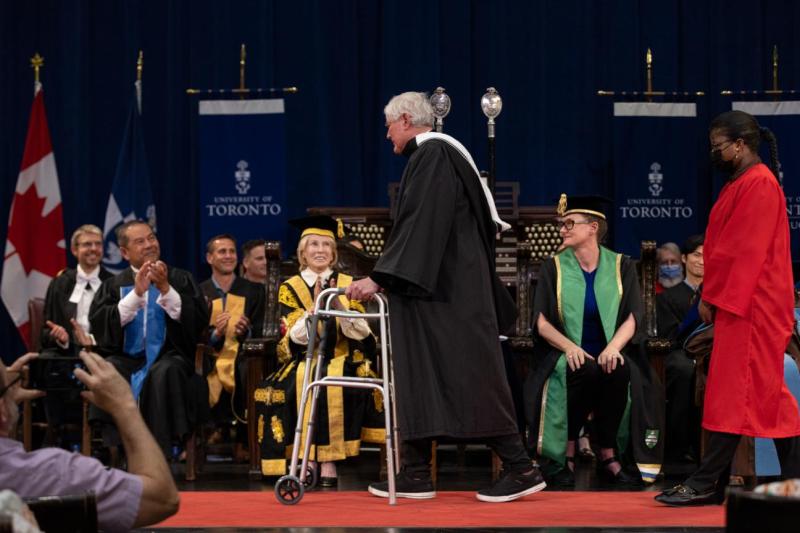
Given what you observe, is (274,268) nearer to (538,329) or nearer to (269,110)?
(538,329)

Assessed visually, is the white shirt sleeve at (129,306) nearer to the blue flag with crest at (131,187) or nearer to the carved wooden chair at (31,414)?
the carved wooden chair at (31,414)

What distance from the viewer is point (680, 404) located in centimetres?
695

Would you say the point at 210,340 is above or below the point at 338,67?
below

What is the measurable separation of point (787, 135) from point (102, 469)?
25.2ft

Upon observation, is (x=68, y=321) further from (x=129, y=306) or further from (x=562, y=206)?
(x=562, y=206)

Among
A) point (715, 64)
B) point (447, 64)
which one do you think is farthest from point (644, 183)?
point (447, 64)

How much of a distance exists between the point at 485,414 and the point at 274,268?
214 cm

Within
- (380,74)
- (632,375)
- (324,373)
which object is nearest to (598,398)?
(632,375)

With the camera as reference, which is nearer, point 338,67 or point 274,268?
point 274,268

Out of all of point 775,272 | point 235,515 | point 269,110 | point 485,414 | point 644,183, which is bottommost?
point 235,515

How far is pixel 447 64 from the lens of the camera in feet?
32.4

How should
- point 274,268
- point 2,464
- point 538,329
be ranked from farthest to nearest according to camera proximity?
point 274,268 → point 538,329 → point 2,464

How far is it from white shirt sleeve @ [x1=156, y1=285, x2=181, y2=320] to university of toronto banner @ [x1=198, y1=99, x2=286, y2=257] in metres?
Result: 2.53

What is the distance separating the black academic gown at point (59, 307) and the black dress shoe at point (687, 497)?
3.99 metres
